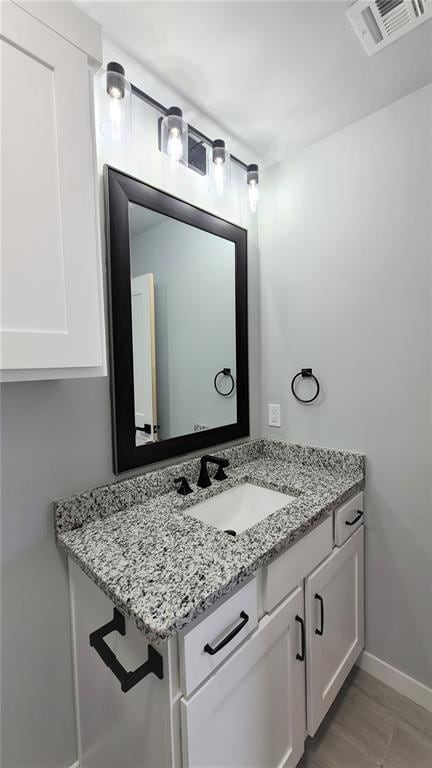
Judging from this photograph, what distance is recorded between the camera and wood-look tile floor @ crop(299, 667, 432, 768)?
1.18 metres

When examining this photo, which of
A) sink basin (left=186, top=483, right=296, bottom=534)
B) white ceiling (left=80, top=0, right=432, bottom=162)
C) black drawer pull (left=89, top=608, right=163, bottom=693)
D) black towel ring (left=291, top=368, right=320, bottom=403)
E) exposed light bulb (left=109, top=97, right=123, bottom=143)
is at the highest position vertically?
white ceiling (left=80, top=0, right=432, bottom=162)

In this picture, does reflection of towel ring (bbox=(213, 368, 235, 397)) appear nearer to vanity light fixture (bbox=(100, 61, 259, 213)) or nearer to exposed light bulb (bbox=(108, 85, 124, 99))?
vanity light fixture (bbox=(100, 61, 259, 213))

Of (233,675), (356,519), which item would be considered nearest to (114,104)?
(233,675)

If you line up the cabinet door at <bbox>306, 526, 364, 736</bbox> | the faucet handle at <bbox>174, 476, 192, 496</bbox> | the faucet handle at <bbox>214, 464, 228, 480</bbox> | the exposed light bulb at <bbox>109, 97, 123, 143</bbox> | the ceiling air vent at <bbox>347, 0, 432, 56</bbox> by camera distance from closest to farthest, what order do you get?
the ceiling air vent at <bbox>347, 0, 432, 56</bbox> < the exposed light bulb at <bbox>109, 97, 123, 143</bbox> < the cabinet door at <bbox>306, 526, 364, 736</bbox> < the faucet handle at <bbox>174, 476, 192, 496</bbox> < the faucet handle at <bbox>214, 464, 228, 480</bbox>

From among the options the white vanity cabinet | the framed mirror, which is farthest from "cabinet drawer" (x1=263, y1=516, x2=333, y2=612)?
the framed mirror

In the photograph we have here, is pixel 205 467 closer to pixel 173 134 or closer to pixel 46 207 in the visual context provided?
pixel 46 207

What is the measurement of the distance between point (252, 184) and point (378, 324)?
2.91 ft

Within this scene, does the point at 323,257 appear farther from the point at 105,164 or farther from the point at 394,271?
the point at 105,164

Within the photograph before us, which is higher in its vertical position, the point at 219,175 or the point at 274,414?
the point at 219,175

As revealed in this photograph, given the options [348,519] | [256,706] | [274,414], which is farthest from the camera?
[274,414]

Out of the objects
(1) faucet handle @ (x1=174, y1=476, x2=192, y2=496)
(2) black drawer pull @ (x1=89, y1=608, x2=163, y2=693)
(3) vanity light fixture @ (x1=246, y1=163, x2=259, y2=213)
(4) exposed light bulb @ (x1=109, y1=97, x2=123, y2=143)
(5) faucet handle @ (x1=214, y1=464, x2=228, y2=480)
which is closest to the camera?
(2) black drawer pull @ (x1=89, y1=608, x2=163, y2=693)

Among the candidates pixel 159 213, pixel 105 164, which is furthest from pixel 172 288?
pixel 105 164

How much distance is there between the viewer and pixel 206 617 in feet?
2.44

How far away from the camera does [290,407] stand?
170cm
